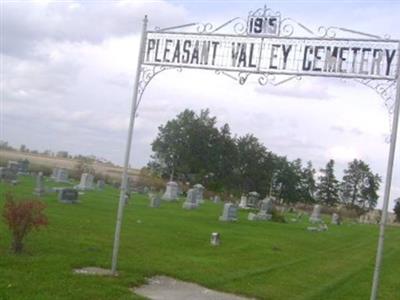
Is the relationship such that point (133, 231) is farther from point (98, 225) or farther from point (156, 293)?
point (156, 293)

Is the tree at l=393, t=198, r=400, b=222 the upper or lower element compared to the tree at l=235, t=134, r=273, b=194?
lower

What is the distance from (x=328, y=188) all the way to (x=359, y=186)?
20.3 ft

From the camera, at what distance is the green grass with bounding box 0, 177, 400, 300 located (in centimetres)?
1007

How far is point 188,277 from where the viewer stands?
483 inches

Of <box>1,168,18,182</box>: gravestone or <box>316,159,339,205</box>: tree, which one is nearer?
<box>1,168,18,182</box>: gravestone

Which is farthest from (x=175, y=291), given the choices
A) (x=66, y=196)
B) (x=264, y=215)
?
(x=264, y=215)

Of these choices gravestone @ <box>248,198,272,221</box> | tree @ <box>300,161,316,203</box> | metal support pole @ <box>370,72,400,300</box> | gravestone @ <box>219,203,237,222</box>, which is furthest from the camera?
tree @ <box>300,161,316,203</box>

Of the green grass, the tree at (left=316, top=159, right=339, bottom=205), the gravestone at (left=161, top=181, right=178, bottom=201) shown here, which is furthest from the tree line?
the green grass

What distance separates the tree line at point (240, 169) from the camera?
259ft

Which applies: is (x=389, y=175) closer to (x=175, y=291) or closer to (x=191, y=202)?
(x=175, y=291)

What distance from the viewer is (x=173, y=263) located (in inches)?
551

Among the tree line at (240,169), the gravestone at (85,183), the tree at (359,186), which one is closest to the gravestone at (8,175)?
the gravestone at (85,183)

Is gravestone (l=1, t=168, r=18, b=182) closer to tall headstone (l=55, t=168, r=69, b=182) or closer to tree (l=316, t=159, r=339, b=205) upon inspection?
tall headstone (l=55, t=168, r=69, b=182)

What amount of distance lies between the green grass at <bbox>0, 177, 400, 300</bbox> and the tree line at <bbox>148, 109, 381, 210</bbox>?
5461 cm
